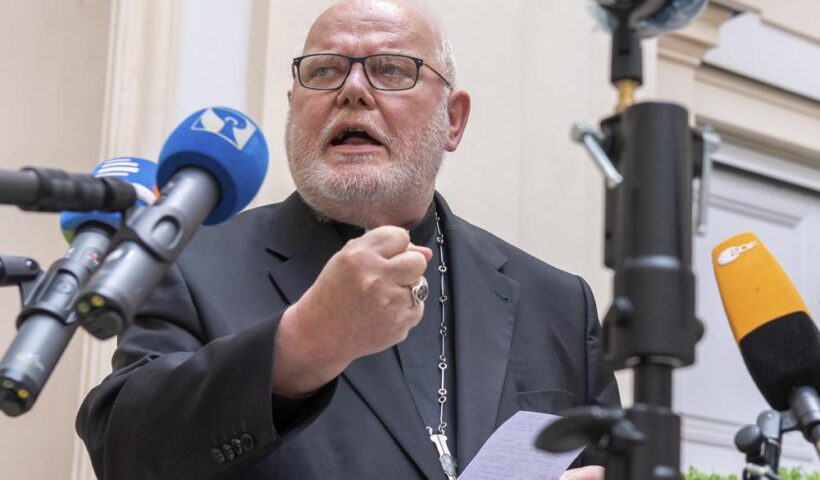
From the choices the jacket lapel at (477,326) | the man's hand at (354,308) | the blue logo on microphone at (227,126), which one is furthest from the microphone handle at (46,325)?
the jacket lapel at (477,326)

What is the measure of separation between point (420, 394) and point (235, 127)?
122cm

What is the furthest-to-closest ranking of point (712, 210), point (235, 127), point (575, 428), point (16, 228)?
point (712, 210)
point (16, 228)
point (235, 127)
point (575, 428)

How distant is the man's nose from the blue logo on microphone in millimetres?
1159

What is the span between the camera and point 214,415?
237 cm

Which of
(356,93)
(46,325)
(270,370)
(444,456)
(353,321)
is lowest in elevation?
(444,456)

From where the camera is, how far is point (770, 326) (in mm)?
2148

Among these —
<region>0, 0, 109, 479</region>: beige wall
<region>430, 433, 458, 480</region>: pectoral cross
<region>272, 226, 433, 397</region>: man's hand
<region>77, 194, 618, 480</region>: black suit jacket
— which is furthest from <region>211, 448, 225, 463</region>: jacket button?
<region>0, 0, 109, 479</region>: beige wall

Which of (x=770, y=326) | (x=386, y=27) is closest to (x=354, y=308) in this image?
(x=770, y=326)

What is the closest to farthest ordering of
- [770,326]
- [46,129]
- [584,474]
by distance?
[770,326] → [584,474] → [46,129]

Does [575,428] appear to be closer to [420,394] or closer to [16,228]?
[420,394]

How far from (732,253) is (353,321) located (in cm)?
62

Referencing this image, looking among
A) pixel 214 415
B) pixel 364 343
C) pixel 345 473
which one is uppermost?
pixel 364 343

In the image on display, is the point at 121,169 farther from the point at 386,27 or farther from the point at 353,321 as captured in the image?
the point at 386,27

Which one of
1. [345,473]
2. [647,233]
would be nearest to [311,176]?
[345,473]
